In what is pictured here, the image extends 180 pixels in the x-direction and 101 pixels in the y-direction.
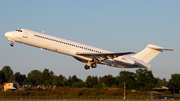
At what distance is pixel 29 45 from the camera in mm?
33656

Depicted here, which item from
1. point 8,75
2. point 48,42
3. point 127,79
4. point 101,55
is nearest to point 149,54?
point 101,55

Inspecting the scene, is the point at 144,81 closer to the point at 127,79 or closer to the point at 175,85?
the point at 127,79

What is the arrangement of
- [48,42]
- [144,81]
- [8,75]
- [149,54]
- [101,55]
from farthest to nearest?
[8,75] < [144,81] < [149,54] < [101,55] < [48,42]

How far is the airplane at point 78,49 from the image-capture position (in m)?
33.0

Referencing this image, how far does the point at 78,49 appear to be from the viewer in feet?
112

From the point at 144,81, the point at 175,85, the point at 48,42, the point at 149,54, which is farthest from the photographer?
the point at 175,85

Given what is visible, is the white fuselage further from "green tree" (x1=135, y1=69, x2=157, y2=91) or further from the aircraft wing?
"green tree" (x1=135, y1=69, x2=157, y2=91)

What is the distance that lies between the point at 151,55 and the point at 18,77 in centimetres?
8052

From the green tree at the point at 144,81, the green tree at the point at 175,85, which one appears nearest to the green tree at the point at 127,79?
the green tree at the point at 144,81

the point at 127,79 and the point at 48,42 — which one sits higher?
the point at 48,42

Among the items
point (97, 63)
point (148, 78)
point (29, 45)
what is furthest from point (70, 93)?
point (148, 78)

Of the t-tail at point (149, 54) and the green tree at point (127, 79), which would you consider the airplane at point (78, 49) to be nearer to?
the t-tail at point (149, 54)

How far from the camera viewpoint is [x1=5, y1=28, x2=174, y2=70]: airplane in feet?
108

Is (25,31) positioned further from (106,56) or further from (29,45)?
(106,56)
